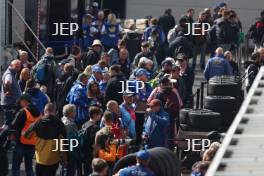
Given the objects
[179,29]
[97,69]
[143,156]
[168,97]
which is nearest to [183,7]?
[179,29]

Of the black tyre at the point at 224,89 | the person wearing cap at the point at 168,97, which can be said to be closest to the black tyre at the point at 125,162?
the person wearing cap at the point at 168,97

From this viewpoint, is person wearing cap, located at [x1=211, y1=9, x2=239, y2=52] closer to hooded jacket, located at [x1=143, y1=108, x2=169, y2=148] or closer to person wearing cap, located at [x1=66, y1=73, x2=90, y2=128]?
person wearing cap, located at [x1=66, y1=73, x2=90, y2=128]

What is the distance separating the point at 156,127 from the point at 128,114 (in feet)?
2.04

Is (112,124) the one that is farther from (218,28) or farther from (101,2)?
(101,2)

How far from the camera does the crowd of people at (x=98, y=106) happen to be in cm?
1633

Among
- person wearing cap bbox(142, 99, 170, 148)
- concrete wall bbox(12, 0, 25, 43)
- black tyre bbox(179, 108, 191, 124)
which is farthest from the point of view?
concrete wall bbox(12, 0, 25, 43)

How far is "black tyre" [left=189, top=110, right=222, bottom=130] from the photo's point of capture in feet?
59.8

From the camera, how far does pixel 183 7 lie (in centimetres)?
3553

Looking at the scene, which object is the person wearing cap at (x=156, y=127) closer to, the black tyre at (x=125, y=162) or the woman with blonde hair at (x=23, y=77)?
the black tyre at (x=125, y=162)

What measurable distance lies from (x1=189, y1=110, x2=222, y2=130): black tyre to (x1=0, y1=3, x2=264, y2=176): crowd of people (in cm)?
39

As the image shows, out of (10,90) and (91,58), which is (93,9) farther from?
(10,90)

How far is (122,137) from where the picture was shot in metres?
16.6

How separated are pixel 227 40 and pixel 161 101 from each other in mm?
8278

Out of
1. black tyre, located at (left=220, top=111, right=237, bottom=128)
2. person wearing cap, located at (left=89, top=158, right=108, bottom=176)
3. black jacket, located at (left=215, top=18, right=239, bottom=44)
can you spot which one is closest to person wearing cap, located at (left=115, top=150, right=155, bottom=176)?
person wearing cap, located at (left=89, top=158, right=108, bottom=176)
